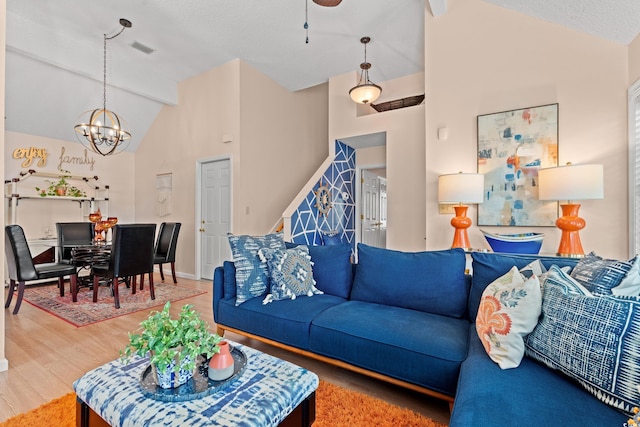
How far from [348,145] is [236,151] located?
77.6 inches

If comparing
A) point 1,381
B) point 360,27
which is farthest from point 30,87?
point 360,27

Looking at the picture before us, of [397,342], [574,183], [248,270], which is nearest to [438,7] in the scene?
[574,183]

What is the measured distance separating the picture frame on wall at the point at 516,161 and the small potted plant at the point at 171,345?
10.4 feet

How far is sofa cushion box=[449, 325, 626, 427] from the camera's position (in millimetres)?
991

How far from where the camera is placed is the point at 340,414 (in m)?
1.63

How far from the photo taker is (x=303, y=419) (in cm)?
131

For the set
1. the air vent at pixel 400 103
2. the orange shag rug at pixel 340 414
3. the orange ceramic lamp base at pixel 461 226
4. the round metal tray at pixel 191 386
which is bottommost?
the orange shag rug at pixel 340 414

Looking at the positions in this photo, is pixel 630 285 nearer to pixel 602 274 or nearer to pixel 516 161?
pixel 602 274

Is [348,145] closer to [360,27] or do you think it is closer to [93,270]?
[360,27]

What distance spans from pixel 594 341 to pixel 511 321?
11.5 inches

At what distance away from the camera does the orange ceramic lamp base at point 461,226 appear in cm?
313

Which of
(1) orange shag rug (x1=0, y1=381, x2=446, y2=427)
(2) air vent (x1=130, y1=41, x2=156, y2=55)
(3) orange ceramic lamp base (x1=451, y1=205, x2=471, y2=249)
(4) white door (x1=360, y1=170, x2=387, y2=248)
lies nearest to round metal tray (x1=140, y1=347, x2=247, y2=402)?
(1) orange shag rug (x1=0, y1=381, x2=446, y2=427)

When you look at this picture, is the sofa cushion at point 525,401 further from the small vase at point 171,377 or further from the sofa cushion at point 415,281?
the small vase at point 171,377

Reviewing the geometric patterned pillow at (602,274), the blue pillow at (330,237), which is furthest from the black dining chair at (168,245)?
the geometric patterned pillow at (602,274)
